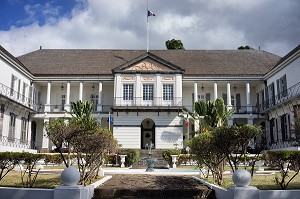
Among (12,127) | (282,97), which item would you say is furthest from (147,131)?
(282,97)

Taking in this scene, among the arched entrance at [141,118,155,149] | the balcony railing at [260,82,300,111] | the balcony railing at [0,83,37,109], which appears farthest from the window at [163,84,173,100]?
the balcony railing at [0,83,37,109]

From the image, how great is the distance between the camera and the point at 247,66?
3253 centimetres

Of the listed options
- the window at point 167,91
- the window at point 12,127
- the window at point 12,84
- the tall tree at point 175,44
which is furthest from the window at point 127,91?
the tall tree at point 175,44

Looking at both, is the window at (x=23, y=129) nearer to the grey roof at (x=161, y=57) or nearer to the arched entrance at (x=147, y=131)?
the grey roof at (x=161, y=57)

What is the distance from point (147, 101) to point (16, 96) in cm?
1151

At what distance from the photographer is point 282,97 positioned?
26219 millimetres

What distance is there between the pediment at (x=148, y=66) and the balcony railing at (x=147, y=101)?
2.62 metres

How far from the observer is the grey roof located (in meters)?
31.6

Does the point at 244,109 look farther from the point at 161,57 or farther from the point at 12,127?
the point at 12,127

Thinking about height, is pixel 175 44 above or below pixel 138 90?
above

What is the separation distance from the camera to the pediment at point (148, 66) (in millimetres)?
29873

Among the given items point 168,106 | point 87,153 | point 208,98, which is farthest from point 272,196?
point 208,98

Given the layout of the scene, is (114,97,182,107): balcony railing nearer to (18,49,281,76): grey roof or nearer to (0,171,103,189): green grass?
(18,49,281,76): grey roof

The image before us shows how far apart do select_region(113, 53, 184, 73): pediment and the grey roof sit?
6.43 ft
